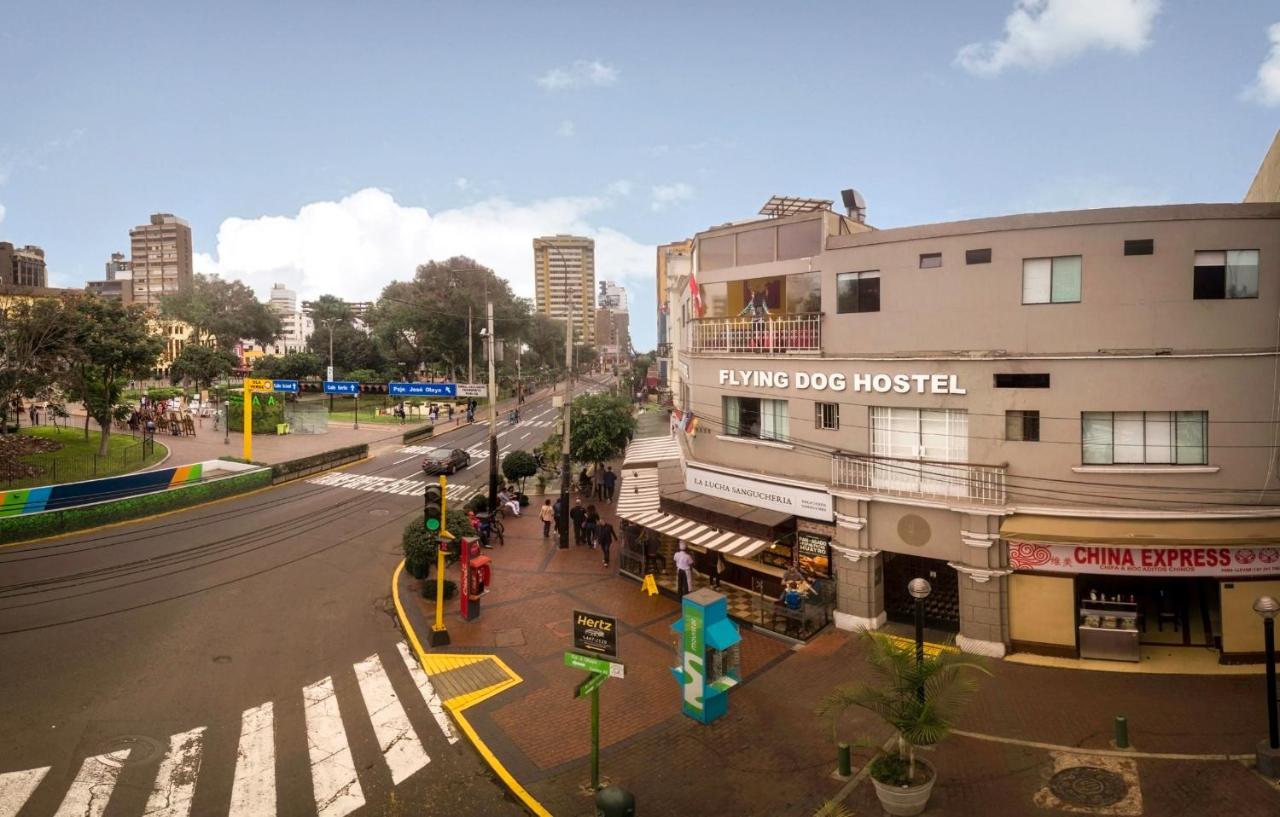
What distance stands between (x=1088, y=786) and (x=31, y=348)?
41773mm

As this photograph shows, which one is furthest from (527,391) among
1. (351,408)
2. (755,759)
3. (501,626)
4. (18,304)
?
(755,759)

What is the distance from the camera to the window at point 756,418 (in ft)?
66.1

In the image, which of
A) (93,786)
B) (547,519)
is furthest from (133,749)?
(547,519)

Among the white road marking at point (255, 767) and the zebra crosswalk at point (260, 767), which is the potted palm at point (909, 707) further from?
the white road marking at point (255, 767)

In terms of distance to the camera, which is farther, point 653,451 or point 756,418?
point 653,451

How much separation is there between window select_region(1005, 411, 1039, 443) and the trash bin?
11655 millimetres

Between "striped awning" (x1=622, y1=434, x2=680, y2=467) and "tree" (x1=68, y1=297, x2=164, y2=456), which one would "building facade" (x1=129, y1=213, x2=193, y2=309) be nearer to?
"tree" (x1=68, y1=297, x2=164, y2=456)

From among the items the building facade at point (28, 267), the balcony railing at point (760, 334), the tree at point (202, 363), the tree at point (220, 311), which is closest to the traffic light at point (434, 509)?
the balcony railing at point (760, 334)

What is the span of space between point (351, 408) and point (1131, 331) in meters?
75.3

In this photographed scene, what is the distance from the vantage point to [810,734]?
42.5 ft

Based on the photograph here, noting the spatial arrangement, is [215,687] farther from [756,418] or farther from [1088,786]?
[1088,786]

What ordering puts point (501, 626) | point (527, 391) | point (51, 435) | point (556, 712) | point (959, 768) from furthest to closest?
point (527, 391) < point (51, 435) < point (501, 626) < point (556, 712) < point (959, 768)

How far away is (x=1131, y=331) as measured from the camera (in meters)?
15.3

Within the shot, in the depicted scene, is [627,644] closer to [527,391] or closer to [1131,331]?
[1131,331]
